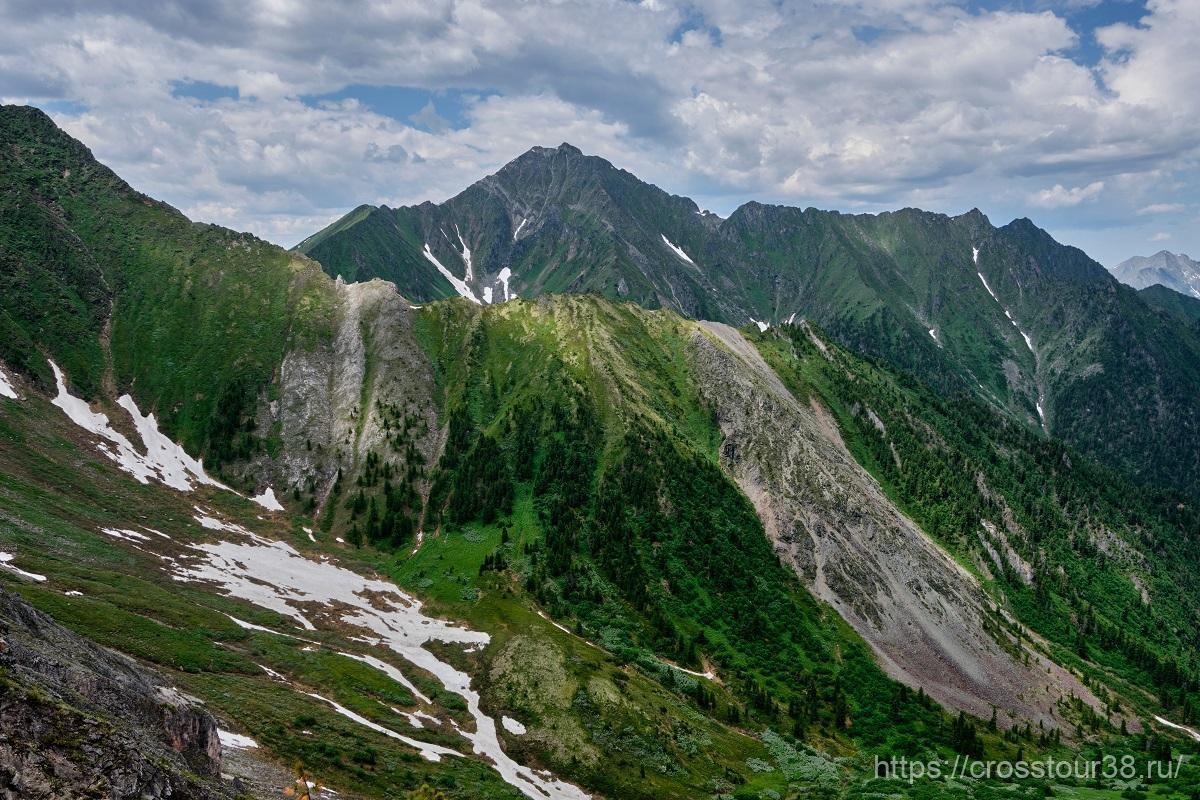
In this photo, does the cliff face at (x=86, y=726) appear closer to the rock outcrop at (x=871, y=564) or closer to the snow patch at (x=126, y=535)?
the snow patch at (x=126, y=535)

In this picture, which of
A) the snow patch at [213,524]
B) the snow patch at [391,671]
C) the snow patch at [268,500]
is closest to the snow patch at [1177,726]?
the snow patch at [391,671]

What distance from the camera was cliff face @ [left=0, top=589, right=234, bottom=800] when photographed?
2006cm

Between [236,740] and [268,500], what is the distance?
303 feet

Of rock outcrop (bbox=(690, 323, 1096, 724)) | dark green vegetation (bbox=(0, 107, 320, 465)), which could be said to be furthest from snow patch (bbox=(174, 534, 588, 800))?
rock outcrop (bbox=(690, 323, 1096, 724))

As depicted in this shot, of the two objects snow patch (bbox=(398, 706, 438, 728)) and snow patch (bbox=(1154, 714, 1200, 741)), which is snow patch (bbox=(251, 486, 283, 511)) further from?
snow patch (bbox=(1154, 714, 1200, 741))

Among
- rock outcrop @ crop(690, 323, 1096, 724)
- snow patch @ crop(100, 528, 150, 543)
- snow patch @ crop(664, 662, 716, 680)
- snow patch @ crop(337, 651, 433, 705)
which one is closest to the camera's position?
snow patch @ crop(337, 651, 433, 705)

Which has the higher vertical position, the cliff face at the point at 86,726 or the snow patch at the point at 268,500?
the cliff face at the point at 86,726

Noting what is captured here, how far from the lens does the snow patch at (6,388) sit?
11254cm

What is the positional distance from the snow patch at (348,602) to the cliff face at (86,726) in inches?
1499

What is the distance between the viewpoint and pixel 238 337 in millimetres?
157375

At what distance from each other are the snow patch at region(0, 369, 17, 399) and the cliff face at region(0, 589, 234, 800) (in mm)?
106511

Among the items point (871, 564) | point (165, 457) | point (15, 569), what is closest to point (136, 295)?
point (165, 457)

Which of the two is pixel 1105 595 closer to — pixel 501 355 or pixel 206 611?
pixel 501 355

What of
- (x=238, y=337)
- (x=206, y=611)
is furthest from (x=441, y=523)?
(x=238, y=337)
